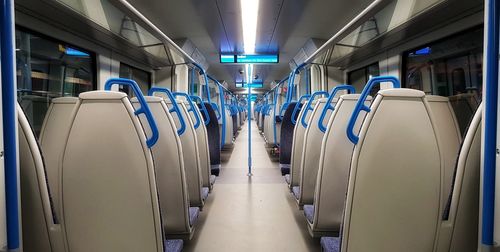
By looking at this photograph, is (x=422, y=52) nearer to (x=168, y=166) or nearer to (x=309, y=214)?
(x=309, y=214)

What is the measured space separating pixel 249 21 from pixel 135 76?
98.8 inches

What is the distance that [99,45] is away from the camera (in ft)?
12.9

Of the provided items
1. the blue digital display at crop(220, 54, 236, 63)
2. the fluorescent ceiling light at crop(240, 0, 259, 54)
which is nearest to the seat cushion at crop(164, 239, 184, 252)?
the fluorescent ceiling light at crop(240, 0, 259, 54)

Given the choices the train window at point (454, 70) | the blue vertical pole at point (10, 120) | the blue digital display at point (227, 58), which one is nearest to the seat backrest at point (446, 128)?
the train window at point (454, 70)

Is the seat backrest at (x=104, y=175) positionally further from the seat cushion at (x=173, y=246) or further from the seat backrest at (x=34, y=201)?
the seat cushion at (x=173, y=246)

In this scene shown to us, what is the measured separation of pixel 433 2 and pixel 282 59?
25.9 feet

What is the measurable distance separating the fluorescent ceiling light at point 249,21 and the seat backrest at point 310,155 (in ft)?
9.94

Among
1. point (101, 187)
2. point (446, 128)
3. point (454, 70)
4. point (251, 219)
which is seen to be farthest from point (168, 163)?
point (454, 70)

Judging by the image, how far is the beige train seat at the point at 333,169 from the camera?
1.96m

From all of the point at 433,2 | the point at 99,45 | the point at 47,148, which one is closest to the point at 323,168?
the point at 47,148

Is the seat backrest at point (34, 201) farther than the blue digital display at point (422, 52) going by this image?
No

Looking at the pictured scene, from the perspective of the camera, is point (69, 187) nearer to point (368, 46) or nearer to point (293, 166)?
point (293, 166)

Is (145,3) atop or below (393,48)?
atop

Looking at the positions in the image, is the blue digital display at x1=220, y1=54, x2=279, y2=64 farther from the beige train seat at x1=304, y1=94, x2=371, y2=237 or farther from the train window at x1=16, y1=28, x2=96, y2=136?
the beige train seat at x1=304, y1=94, x2=371, y2=237
